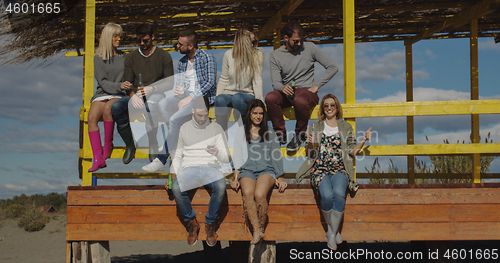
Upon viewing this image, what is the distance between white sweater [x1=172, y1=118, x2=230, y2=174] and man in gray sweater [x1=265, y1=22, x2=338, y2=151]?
0.77 m

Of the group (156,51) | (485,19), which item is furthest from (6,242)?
(485,19)

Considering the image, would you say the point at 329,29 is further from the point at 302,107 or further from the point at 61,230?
the point at 61,230

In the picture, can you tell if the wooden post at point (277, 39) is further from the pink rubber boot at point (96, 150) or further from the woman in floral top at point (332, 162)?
the pink rubber boot at point (96, 150)

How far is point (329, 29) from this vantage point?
9133 millimetres

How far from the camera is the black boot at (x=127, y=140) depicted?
5238 mm

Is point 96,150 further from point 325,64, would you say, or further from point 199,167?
point 325,64

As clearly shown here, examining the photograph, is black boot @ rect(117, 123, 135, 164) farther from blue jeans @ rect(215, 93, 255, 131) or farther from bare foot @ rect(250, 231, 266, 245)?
bare foot @ rect(250, 231, 266, 245)

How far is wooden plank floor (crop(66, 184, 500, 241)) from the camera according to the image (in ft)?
16.3

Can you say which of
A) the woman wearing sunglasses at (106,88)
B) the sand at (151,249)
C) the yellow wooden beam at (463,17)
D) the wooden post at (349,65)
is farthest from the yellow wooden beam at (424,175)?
the woman wearing sunglasses at (106,88)

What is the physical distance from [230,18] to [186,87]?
2.97m

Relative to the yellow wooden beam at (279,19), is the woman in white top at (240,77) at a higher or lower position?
lower

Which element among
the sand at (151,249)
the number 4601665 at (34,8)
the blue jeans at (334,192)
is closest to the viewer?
the blue jeans at (334,192)

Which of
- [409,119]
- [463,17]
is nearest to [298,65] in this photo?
[463,17]

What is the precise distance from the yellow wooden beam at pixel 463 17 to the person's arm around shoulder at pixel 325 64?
356 cm
